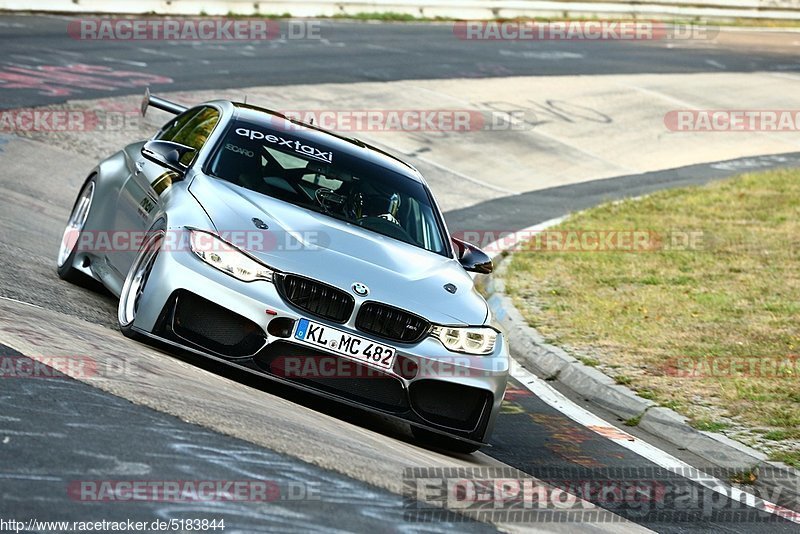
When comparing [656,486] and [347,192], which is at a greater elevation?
[347,192]

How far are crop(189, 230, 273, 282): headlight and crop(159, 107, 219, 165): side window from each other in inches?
52.7

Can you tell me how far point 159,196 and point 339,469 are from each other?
3.02 meters

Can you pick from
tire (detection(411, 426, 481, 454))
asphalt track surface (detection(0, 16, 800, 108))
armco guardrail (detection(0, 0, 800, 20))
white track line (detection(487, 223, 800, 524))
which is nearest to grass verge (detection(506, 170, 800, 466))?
white track line (detection(487, 223, 800, 524))

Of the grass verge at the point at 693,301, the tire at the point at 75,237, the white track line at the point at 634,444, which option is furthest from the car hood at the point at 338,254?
the grass verge at the point at 693,301

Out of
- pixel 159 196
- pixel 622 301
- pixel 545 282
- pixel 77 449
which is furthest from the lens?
pixel 545 282

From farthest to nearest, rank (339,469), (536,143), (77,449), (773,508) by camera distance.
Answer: (536,143), (773,508), (339,469), (77,449)

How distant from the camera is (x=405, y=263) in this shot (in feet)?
23.4

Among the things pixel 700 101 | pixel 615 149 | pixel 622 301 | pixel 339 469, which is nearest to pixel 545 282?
pixel 622 301

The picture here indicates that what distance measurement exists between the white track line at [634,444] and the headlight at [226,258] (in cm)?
273

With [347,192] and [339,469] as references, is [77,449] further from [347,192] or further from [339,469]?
[347,192]

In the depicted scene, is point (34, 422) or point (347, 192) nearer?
point (34, 422)

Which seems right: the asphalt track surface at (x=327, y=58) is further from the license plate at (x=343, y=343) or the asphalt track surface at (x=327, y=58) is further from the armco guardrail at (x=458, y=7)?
the license plate at (x=343, y=343)

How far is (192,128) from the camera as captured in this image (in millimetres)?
8703

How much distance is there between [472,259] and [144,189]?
2180 mm
